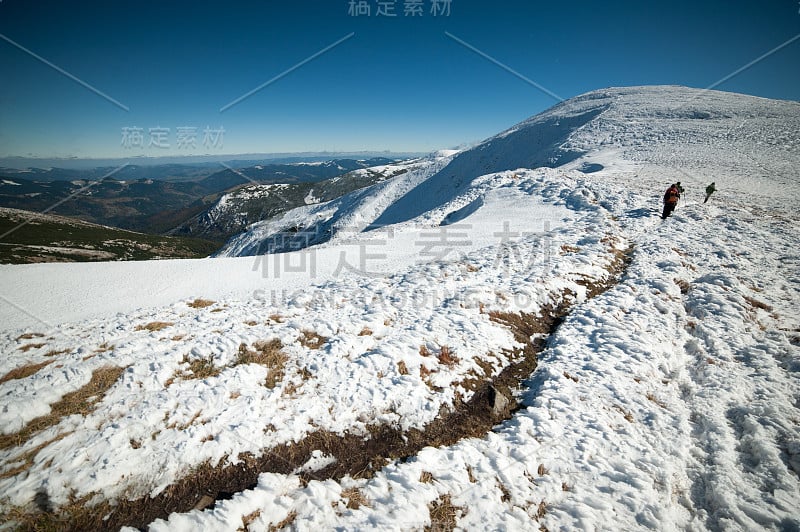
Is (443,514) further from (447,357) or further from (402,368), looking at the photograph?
(447,357)

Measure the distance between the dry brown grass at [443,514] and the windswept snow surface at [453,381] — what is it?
0.19ft

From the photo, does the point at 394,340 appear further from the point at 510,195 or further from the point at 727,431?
the point at 510,195

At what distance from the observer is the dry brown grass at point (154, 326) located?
9633 millimetres

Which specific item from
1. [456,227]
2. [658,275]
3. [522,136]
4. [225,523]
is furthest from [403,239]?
[522,136]

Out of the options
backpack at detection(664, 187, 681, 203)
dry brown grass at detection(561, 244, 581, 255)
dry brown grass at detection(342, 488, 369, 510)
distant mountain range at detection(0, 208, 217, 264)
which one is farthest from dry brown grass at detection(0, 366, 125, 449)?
distant mountain range at detection(0, 208, 217, 264)

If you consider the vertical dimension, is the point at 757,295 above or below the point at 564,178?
below

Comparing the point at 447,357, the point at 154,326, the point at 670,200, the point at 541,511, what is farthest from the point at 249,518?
the point at 670,200

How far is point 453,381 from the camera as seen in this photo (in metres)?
8.41

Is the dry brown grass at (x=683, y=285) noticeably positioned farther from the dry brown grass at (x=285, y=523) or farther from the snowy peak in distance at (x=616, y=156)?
the dry brown grass at (x=285, y=523)

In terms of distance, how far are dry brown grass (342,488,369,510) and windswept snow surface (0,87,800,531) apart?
72 mm

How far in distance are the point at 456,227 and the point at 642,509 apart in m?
17.2

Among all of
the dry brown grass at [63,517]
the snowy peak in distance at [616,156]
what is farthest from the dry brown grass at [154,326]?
the snowy peak in distance at [616,156]

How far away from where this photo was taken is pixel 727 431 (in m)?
6.93

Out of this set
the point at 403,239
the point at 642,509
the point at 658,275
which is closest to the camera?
the point at 642,509
